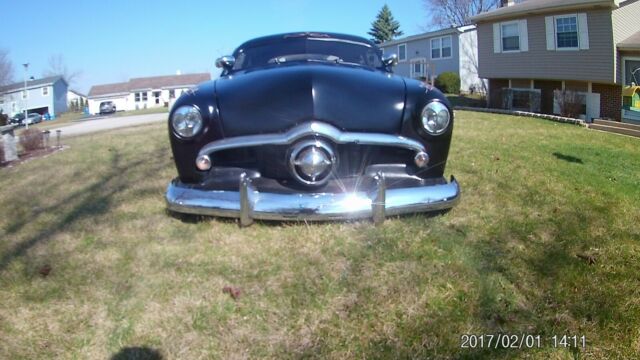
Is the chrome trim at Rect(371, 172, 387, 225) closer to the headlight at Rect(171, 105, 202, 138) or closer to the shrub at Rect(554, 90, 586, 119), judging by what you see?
the headlight at Rect(171, 105, 202, 138)

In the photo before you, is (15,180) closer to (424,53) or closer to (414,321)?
(414,321)

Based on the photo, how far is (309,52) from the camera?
14.0 feet

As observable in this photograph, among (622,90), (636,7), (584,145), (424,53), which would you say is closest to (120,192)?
(584,145)

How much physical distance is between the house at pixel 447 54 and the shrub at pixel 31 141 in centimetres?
1905

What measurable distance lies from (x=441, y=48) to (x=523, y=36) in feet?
34.7

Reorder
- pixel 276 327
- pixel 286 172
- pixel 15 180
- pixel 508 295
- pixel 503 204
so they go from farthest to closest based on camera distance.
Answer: pixel 15 180 < pixel 503 204 < pixel 286 172 < pixel 508 295 < pixel 276 327

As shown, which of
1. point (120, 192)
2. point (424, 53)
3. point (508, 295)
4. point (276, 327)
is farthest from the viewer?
point (424, 53)

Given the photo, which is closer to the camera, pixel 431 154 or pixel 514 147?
pixel 431 154

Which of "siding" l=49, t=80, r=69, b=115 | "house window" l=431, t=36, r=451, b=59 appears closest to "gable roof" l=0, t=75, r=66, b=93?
"siding" l=49, t=80, r=69, b=115

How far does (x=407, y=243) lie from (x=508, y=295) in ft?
2.31

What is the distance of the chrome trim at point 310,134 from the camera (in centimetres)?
265

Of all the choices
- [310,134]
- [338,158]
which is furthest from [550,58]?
[310,134]

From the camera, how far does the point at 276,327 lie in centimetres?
203

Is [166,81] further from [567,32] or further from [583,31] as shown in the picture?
[583,31]
